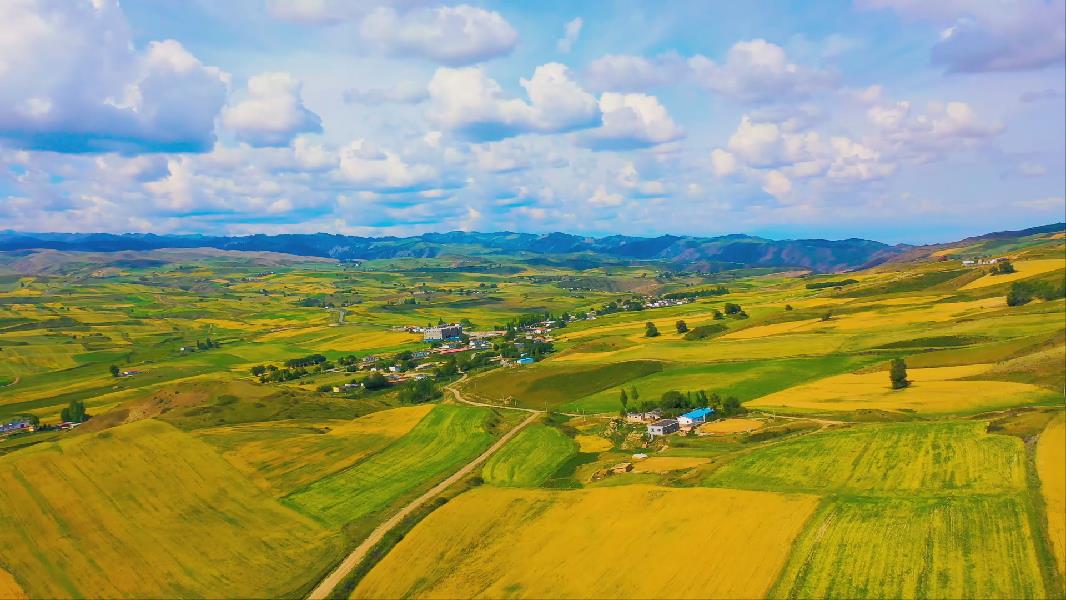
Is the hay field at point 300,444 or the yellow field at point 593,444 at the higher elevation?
the hay field at point 300,444

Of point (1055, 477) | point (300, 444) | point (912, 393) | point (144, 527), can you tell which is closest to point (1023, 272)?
point (912, 393)

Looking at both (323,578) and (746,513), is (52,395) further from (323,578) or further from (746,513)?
(746,513)

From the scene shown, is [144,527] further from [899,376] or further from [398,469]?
[899,376]

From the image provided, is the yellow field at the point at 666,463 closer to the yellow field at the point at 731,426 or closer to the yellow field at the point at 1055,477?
the yellow field at the point at 731,426

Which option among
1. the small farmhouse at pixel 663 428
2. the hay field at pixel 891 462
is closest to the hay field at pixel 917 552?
the hay field at pixel 891 462

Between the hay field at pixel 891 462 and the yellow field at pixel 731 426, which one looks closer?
the hay field at pixel 891 462

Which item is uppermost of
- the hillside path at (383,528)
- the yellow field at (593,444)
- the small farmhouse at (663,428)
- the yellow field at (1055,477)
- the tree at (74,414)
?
the yellow field at (1055,477)

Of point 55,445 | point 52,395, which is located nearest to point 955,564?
point 55,445
